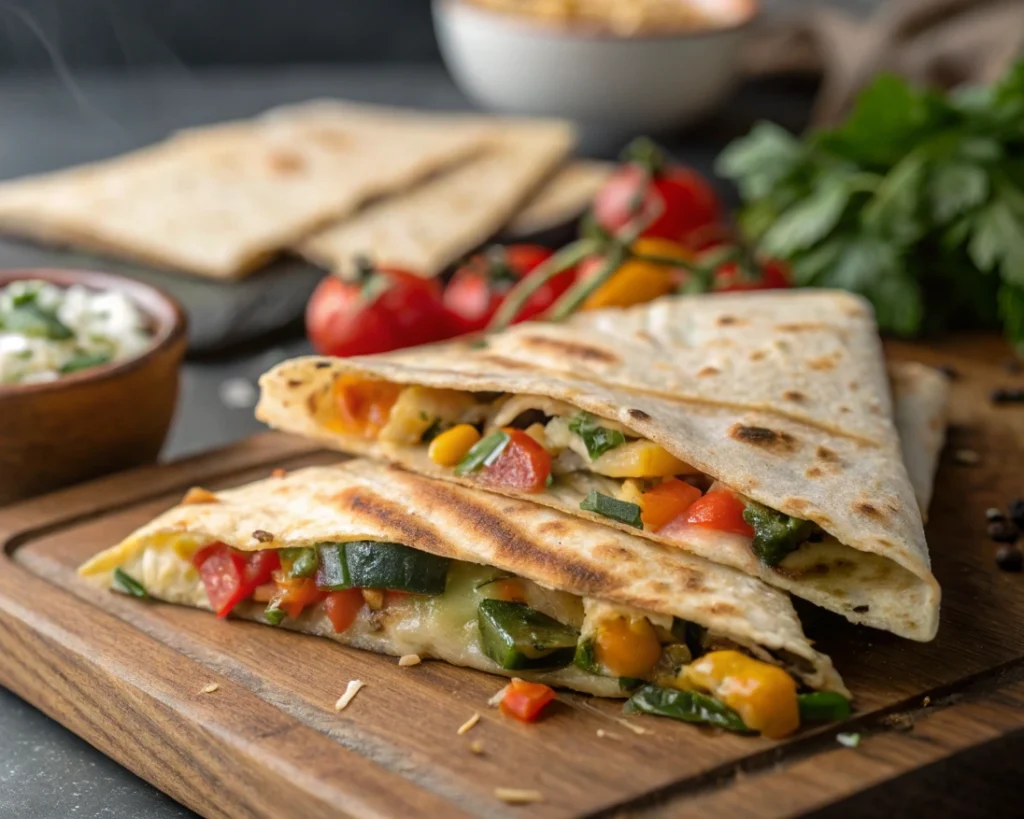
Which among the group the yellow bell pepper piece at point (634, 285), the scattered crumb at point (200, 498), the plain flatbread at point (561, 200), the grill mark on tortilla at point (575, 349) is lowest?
the scattered crumb at point (200, 498)

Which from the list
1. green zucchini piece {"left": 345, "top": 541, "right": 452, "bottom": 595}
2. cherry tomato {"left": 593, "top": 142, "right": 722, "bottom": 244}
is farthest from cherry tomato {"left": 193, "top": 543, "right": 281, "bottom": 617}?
cherry tomato {"left": 593, "top": 142, "right": 722, "bottom": 244}

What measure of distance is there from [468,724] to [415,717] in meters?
0.12

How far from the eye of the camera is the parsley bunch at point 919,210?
4867mm

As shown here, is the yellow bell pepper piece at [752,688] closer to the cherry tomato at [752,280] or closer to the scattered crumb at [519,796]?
the scattered crumb at [519,796]

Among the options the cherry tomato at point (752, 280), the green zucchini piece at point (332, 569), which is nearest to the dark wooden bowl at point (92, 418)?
the green zucchini piece at point (332, 569)

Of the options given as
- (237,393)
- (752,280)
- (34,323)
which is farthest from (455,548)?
(752,280)

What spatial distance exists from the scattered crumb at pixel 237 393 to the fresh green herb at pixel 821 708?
2.69m

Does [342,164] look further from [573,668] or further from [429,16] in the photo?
[573,668]

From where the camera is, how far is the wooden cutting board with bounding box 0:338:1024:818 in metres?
2.53

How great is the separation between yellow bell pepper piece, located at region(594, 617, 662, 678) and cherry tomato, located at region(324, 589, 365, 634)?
608mm

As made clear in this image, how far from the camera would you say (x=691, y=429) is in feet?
10.6

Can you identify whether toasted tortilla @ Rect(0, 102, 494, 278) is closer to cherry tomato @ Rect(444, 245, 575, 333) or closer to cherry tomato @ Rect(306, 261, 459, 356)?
cherry tomato @ Rect(306, 261, 459, 356)

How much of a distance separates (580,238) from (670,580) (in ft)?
12.4

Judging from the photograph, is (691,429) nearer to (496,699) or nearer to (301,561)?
(496,699)
